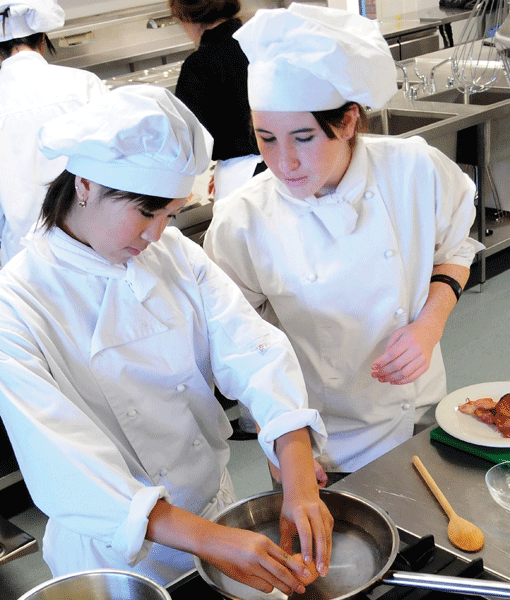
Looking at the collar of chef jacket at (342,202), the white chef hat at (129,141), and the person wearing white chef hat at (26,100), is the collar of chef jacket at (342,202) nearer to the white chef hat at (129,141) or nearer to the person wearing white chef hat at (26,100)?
the white chef hat at (129,141)

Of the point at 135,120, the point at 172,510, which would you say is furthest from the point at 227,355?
Result: the point at 135,120

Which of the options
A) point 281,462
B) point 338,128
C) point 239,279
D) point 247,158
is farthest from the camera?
point 247,158

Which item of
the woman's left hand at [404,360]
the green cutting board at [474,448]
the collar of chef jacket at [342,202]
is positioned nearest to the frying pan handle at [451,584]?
the green cutting board at [474,448]

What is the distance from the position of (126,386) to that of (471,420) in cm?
63

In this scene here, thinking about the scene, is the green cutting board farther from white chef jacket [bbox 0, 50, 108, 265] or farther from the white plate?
white chef jacket [bbox 0, 50, 108, 265]

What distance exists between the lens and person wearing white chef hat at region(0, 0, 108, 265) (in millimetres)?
2500

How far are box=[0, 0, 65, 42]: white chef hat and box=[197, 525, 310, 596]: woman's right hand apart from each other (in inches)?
83.8

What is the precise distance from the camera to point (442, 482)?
3.94ft

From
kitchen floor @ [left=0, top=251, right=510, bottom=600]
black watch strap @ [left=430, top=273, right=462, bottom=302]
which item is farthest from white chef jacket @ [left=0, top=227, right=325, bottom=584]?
kitchen floor @ [left=0, top=251, right=510, bottom=600]

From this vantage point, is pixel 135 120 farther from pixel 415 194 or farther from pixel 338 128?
pixel 415 194

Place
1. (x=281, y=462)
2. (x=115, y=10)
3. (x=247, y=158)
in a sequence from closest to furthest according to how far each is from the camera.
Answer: (x=281, y=462) < (x=247, y=158) < (x=115, y=10)

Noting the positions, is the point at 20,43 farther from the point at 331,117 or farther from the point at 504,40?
the point at 504,40

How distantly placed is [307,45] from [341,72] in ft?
0.25

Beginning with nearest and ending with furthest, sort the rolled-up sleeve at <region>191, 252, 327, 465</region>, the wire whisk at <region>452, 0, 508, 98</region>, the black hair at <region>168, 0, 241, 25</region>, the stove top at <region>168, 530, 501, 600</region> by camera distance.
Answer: the stove top at <region>168, 530, 501, 600</region>, the rolled-up sleeve at <region>191, 252, 327, 465</region>, the wire whisk at <region>452, 0, 508, 98</region>, the black hair at <region>168, 0, 241, 25</region>
